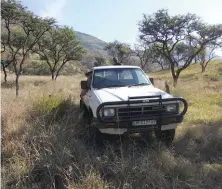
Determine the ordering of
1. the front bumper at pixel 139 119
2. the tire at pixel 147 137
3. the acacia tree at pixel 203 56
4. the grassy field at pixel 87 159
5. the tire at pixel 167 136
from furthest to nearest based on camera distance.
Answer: the acacia tree at pixel 203 56 → the tire at pixel 147 137 → the tire at pixel 167 136 → the front bumper at pixel 139 119 → the grassy field at pixel 87 159

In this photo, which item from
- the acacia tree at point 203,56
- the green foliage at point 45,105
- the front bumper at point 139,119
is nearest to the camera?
the front bumper at point 139,119

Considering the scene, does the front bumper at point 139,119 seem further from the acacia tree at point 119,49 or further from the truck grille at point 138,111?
the acacia tree at point 119,49

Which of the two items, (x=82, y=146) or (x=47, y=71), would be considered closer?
(x=82, y=146)

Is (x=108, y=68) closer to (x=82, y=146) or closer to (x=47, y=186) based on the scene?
(x=82, y=146)

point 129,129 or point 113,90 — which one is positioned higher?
point 113,90

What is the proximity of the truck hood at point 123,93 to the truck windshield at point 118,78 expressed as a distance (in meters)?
0.34

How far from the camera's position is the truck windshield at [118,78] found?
21.0 feet

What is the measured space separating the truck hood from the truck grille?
23 centimetres

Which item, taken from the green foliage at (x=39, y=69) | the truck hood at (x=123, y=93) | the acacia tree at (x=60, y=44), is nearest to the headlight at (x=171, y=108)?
the truck hood at (x=123, y=93)

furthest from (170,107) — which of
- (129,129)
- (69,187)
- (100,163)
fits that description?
(69,187)

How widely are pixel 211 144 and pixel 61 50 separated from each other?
28.6 metres

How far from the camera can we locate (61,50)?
32.2m

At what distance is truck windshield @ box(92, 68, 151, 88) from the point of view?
21.0 feet

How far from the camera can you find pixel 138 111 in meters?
5.03
